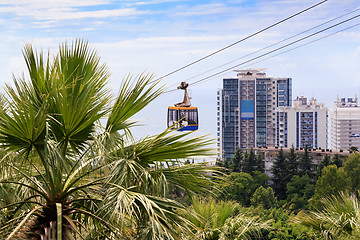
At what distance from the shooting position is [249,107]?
55375 millimetres

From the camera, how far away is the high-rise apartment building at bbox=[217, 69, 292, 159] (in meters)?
55.4

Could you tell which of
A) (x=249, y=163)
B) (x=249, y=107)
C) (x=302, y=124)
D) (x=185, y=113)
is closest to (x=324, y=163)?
(x=249, y=163)

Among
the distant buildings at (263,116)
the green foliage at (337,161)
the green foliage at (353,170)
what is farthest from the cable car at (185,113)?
the distant buildings at (263,116)

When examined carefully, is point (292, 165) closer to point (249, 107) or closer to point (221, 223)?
point (249, 107)

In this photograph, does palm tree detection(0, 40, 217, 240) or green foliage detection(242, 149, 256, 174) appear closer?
palm tree detection(0, 40, 217, 240)

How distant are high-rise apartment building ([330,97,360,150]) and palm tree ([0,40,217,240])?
67.6 metres

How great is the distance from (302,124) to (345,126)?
1482 cm

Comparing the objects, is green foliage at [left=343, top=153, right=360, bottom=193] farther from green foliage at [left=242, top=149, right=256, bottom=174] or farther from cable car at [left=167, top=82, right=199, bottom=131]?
cable car at [left=167, top=82, right=199, bottom=131]

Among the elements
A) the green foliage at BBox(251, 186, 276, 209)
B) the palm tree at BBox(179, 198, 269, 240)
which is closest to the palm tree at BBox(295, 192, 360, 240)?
the palm tree at BBox(179, 198, 269, 240)

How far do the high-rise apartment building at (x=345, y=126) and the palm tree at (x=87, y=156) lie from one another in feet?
222

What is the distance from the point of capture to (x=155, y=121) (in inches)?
119

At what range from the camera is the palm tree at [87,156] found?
2547mm

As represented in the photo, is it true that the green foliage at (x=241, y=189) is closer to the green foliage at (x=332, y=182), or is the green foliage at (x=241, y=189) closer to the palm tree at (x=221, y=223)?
the green foliage at (x=332, y=182)

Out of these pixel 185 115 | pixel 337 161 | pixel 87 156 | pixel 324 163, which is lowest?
pixel 324 163
